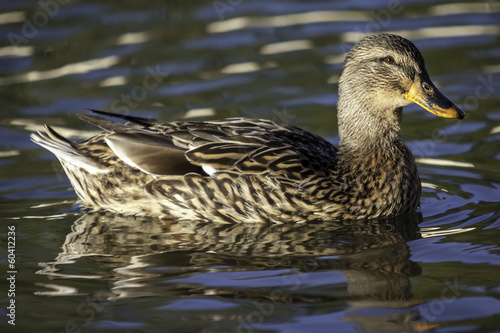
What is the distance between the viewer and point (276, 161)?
8.88 meters

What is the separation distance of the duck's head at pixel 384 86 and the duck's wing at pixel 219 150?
1.97 ft

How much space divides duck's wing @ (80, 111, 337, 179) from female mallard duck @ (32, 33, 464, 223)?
1 centimetres

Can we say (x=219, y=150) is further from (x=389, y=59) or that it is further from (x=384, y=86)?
(x=389, y=59)

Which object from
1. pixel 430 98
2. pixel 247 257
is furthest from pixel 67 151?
pixel 430 98

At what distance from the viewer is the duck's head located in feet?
29.7

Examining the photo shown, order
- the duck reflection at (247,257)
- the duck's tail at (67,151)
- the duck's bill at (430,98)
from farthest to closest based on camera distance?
the duck's tail at (67,151)
the duck's bill at (430,98)
the duck reflection at (247,257)

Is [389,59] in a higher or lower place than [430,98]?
higher

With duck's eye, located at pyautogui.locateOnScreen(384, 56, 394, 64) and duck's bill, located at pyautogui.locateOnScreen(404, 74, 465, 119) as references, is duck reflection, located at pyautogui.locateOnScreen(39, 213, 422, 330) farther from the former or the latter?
duck's eye, located at pyautogui.locateOnScreen(384, 56, 394, 64)

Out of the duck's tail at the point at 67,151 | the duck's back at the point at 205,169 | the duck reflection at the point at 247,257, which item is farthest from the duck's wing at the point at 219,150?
the duck reflection at the point at 247,257

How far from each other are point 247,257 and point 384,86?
2382 millimetres

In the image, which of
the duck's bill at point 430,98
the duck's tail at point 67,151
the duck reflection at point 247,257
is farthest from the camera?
the duck's tail at point 67,151

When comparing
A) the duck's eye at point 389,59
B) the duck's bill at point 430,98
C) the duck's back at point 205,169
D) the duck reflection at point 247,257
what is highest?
the duck's eye at point 389,59

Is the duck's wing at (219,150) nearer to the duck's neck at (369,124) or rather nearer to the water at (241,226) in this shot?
the duck's neck at (369,124)

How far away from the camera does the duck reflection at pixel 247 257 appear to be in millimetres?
7293
